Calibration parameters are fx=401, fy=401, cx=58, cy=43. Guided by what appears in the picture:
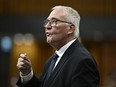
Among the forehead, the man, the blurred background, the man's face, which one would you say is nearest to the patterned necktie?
the man

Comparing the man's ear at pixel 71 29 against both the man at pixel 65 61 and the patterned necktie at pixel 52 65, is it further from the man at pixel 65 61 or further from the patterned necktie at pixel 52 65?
the patterned necktie at pixel 52 65

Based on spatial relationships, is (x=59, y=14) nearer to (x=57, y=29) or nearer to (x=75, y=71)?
(x=57, y=29)

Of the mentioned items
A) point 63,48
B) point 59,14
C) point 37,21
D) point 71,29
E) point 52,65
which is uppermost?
point 59,14

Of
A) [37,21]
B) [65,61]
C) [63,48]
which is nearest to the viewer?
[65,61]

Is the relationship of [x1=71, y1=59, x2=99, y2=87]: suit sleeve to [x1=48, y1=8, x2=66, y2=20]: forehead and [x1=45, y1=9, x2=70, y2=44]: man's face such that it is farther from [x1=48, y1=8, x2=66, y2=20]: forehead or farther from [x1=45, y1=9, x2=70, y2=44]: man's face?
[x1=48, y1=8, x2=66, y2=20]: forehead

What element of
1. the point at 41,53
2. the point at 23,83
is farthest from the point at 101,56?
the point at 23,83

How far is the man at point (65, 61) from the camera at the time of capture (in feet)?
9.59

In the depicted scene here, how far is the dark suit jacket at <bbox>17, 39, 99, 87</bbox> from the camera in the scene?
2.89 metres

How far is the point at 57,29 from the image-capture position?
128 inches

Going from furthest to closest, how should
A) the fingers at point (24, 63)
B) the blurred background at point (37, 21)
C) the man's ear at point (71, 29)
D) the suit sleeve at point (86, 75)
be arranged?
the blurred background at point (37, 21)
the man's ear at point (71, 29)
the fingers at point (24, 63)
the suit sleeve at point (86, 75)

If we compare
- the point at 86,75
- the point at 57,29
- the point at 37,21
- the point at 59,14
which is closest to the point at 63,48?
the point at 57,29

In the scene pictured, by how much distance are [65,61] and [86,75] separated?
267 mm

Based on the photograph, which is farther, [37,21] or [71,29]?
[37,21]

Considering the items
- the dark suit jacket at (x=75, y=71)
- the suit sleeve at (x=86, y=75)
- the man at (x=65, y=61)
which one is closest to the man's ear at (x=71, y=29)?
the man at (x=65, y=61)
